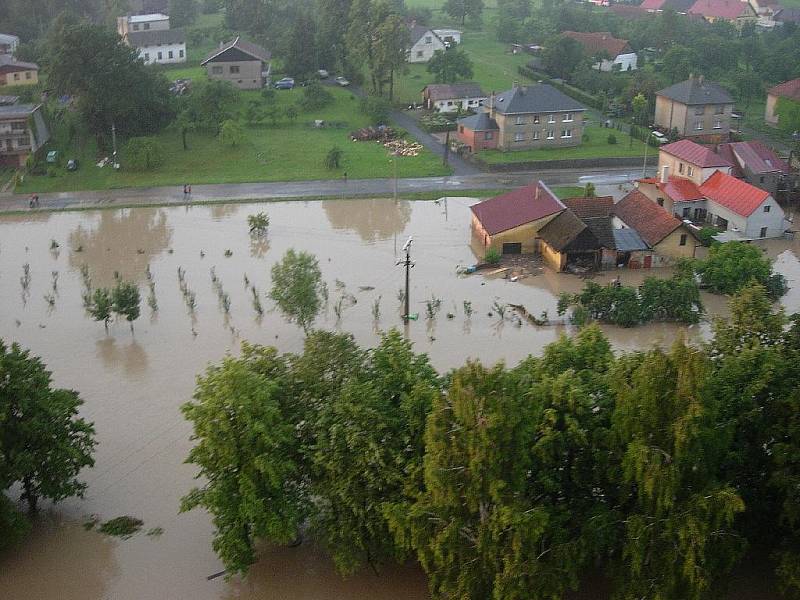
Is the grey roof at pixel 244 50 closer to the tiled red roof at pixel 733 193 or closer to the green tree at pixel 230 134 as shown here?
the green tree at pixel 230 134

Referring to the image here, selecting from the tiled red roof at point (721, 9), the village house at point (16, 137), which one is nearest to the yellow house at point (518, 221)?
the village house at point (16, 137)

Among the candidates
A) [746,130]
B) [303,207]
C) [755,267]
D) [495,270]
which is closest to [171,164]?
[303,207]

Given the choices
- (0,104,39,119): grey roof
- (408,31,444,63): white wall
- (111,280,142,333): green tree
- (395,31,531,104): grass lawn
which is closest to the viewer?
(111,280,142,333): green tree

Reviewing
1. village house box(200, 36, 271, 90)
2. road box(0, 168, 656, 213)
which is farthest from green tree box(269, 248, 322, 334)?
village house box(200, 36, 271, 90)

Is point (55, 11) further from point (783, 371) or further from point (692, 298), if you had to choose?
point (783, 371)

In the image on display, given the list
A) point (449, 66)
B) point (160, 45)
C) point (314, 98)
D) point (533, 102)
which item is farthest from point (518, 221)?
point (160, 45)

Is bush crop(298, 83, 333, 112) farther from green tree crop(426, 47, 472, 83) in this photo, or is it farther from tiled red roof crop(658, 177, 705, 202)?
tiled red roof crop(658, 177, 705, 202)

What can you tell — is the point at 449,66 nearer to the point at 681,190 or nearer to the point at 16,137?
the point at 681,190
